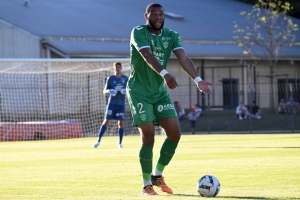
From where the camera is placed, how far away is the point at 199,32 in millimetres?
47312

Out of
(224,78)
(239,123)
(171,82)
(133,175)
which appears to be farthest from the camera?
(224,78)

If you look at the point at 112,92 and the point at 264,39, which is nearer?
the point at 112,92

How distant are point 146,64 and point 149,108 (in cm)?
55

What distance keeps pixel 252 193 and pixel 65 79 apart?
26144 mm

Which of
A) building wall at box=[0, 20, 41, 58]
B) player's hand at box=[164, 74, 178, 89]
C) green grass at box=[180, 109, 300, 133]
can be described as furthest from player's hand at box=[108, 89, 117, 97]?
building wall at box=[0, 20, 41, 58]

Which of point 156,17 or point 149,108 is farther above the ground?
point 156,17

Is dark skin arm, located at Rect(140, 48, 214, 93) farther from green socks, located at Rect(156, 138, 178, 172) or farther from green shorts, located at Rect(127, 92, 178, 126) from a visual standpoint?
green socks, located at Rect(156, 138, 178, 172)

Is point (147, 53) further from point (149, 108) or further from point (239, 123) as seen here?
point (239, 123)

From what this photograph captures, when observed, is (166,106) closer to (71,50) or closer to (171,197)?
(171,197)

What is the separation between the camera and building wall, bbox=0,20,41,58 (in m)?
38.3

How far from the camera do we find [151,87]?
32.0 feet

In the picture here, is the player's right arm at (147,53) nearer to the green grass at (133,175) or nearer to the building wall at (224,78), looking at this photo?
the green grass at (133,175)

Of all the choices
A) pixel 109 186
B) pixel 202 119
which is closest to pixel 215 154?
pixel 109 186

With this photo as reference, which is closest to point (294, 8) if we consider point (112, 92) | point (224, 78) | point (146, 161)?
point (224, 78)
